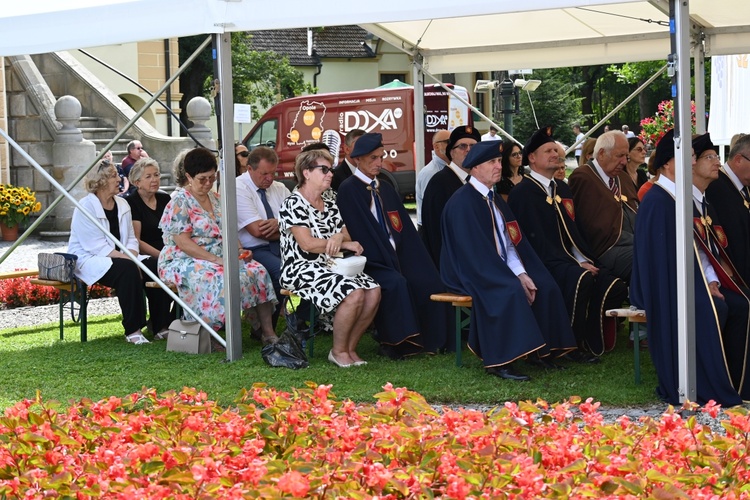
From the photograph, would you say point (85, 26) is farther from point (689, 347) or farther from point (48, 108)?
point (48, 108)

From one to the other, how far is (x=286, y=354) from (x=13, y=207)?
1107cm

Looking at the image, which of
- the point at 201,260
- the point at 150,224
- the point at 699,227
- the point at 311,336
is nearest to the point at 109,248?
the point at 150,224

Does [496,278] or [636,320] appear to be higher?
[496,278]

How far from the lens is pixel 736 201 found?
7.82 meters

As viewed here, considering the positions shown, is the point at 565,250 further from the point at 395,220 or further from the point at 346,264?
the point at 346,264

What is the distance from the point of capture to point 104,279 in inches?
375

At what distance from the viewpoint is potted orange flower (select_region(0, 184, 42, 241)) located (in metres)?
17.7

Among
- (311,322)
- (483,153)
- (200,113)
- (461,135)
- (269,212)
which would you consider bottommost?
(311,322)

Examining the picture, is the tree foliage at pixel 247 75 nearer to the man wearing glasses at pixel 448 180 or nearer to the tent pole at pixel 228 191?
the man wearing glasses at pixel 448 180

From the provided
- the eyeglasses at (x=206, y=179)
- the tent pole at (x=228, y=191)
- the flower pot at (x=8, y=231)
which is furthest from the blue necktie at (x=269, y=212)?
the flower pot at (x=8, y=231)

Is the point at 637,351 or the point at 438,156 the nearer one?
the point at 637,351

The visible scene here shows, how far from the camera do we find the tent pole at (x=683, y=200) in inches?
252

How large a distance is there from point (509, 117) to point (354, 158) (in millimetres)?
20496

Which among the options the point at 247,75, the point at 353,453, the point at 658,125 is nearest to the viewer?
the point at 353,453
